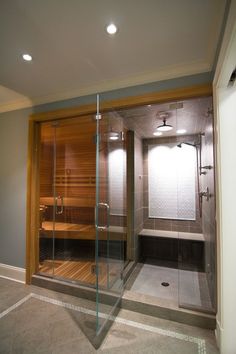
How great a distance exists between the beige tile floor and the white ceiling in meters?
2.53

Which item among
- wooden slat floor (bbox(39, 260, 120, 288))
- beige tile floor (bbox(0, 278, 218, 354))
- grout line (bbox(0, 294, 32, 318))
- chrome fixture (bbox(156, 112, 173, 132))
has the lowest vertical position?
grout line (bbox(0, 294, 32, 318))

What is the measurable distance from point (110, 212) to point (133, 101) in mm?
1378

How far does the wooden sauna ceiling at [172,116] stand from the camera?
85.2 inches

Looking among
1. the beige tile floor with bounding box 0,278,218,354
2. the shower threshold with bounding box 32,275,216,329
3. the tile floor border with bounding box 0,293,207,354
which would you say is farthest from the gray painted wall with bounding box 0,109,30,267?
the shower threshold with bounding box 32,275,216,329

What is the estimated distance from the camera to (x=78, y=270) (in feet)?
8.88

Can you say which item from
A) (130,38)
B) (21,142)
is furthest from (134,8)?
(21,142)

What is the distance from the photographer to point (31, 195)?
2.56 m

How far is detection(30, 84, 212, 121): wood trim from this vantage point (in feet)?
6.01

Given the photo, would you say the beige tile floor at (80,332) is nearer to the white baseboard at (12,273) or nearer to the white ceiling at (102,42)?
the white baseboard at (12,273)

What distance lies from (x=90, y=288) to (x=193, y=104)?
8.39 feet

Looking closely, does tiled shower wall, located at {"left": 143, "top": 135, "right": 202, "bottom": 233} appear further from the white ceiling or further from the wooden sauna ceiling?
the white ceiling

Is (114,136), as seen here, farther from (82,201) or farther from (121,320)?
(121,320)

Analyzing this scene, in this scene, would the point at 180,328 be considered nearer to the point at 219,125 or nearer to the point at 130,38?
the point at 219,125

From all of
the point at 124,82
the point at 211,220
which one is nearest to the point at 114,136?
the point at 124,82
